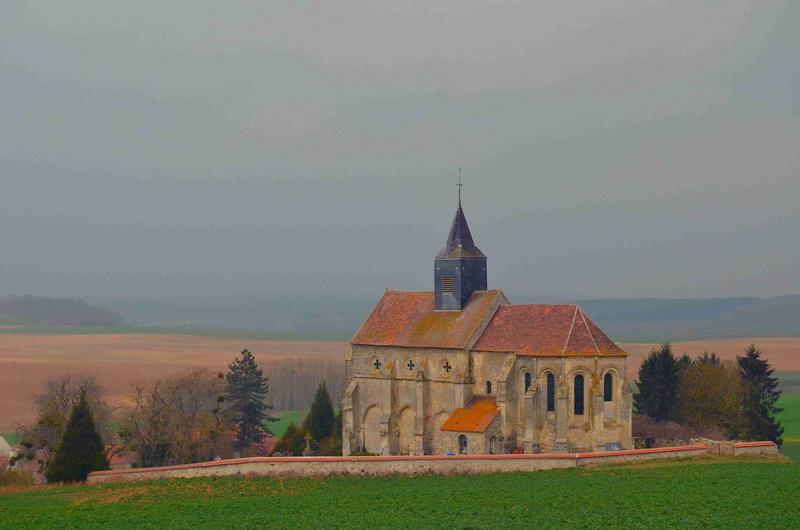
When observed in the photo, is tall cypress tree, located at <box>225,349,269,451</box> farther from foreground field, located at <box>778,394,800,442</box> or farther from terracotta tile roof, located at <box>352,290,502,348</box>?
foreground field, located at <box>778,394,800,442</box>

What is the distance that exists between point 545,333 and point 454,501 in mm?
21086

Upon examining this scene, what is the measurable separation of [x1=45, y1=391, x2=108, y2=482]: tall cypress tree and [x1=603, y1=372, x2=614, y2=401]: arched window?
83.3ft

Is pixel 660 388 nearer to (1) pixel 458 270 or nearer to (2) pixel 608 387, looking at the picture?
(2) pixel 608 387

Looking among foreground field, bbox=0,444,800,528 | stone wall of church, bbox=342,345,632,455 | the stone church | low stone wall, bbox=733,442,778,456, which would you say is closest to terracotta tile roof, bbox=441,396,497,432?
the stone church

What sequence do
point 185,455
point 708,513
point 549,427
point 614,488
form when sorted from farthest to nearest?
point 185,455
point 549,427
point 614,488
point 708,513

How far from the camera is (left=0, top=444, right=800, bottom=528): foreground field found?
39.3m

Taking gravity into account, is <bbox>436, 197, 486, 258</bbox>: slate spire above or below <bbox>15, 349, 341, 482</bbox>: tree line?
above

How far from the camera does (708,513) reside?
39.4m

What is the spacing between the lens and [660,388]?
2928 inches

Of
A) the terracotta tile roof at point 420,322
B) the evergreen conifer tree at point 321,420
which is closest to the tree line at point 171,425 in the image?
the evergreen conifer tree at point 321,420

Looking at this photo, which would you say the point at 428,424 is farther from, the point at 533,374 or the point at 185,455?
the point at 185,455

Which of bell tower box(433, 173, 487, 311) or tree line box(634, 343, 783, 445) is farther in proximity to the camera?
tree line box(634, 343, 783, 445)

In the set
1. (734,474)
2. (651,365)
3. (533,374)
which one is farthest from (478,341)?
(734,474)

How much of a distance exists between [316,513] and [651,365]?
3828cm
